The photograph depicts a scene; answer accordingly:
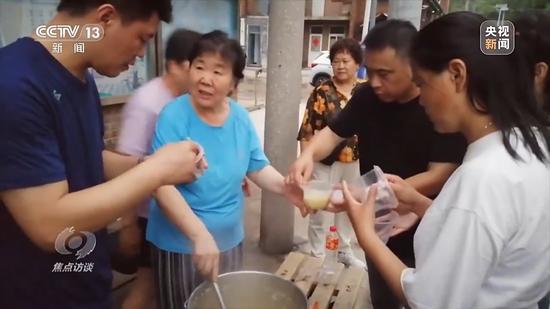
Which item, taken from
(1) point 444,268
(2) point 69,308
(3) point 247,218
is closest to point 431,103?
(1) point 444,268

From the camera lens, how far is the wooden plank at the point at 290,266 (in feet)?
6.93

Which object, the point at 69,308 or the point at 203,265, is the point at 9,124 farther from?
the point at 203,265

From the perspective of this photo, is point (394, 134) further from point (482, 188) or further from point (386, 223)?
point (482, 188)

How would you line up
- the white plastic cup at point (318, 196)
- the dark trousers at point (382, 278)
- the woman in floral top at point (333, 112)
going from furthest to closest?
the woman in floral top at point (333, 112) → the dark trousers at point (382, 278) → the white plastic cup at point (318, 196)

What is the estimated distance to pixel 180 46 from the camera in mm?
1981

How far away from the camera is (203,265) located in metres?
1.28

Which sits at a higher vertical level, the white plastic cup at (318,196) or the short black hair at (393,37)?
the short black hair at (393,37)

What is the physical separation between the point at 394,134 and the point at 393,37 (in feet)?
1.22

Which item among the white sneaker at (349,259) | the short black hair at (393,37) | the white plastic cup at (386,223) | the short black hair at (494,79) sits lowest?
the white sneaker at (349,259)

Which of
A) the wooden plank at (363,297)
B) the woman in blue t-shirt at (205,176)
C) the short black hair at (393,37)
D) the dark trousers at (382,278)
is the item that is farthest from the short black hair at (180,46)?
the wooden plank at (363,297)

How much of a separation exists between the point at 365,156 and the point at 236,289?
81 cm

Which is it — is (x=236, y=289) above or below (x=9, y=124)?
below

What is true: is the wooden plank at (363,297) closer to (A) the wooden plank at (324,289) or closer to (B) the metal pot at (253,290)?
(A) the wooden plank at (324,289)

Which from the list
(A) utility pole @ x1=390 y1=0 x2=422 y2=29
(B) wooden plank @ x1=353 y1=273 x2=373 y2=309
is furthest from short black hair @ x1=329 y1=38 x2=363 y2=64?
(B) wooden plank @ x1=353 y1=273 x2=373 y2=309
